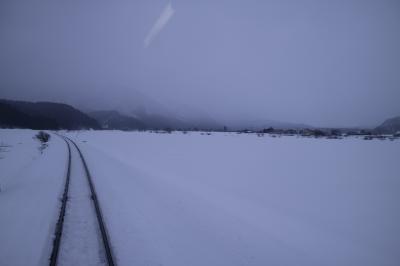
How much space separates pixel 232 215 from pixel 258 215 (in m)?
0.93

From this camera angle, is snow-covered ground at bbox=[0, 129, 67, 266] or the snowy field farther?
the snowy field

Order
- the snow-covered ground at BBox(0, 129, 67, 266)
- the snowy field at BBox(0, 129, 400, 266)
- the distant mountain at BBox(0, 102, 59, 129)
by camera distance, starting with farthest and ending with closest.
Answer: the distant mountain at BBox(0, 102, 59, 129), the snowy field at BBox(0, 129, 400, 266), the snow-covered ground at BBox(0, 129, 67, 266)

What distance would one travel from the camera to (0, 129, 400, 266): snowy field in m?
5.92

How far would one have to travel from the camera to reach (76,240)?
239 inches

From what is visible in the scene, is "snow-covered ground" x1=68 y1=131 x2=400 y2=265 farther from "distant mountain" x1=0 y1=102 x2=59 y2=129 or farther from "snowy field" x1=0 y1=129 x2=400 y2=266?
"distant mountain" x1=0 y1=102 x2=59 y2=129

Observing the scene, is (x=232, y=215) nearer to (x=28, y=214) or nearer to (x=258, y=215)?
(x=258, y=215)

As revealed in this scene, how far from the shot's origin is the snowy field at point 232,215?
5.92 meters

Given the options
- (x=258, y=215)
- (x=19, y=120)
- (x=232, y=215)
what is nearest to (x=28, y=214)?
(x=232, y=215)

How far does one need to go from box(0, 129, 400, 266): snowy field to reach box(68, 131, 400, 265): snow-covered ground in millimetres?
27

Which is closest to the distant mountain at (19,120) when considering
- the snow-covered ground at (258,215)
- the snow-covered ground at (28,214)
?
the snow-covered ground at (28,214)

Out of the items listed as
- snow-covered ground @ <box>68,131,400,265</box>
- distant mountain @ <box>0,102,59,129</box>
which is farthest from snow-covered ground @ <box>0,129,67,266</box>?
distant mountain @ <box>0,102,59,129</box>

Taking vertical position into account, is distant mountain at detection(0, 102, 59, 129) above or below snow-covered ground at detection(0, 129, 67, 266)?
above

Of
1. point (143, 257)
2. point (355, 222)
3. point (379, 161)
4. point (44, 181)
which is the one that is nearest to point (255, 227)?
point (355, 222)

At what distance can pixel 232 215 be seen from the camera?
27.8 feet
